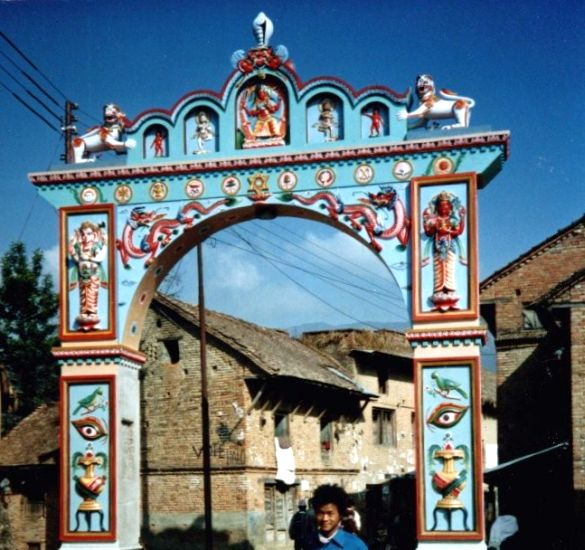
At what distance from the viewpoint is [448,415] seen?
12289 mm

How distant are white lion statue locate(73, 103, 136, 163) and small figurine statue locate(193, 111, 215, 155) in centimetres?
74

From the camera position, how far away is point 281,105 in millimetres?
13281

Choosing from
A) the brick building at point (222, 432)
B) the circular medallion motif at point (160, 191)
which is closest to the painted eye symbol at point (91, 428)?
the circular medallion motif at point (160, 191)

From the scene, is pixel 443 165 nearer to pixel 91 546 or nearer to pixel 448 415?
pixel 448 415

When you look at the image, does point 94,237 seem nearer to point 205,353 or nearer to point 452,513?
point 452,513

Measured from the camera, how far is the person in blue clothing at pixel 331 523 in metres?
7.03

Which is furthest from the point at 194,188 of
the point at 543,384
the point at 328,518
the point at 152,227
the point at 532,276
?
the point at 532,276

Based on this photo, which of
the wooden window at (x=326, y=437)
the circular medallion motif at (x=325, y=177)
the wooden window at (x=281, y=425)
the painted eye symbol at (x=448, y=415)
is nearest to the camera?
the painted eye symbol at (x=448, y=415)

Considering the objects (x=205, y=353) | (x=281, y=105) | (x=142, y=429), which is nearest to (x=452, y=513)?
(x=281, y=105)

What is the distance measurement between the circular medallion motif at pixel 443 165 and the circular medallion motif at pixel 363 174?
0.68 meters

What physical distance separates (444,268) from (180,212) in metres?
3.02

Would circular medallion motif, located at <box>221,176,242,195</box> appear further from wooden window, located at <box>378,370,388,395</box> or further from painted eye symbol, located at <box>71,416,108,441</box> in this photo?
wooden window, located at <box>378,370,388,395</box>

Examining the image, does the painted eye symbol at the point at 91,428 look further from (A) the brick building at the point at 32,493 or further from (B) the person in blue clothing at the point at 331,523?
(A) the brick building at the point at 32,493

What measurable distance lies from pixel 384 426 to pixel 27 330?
9.90 meters
